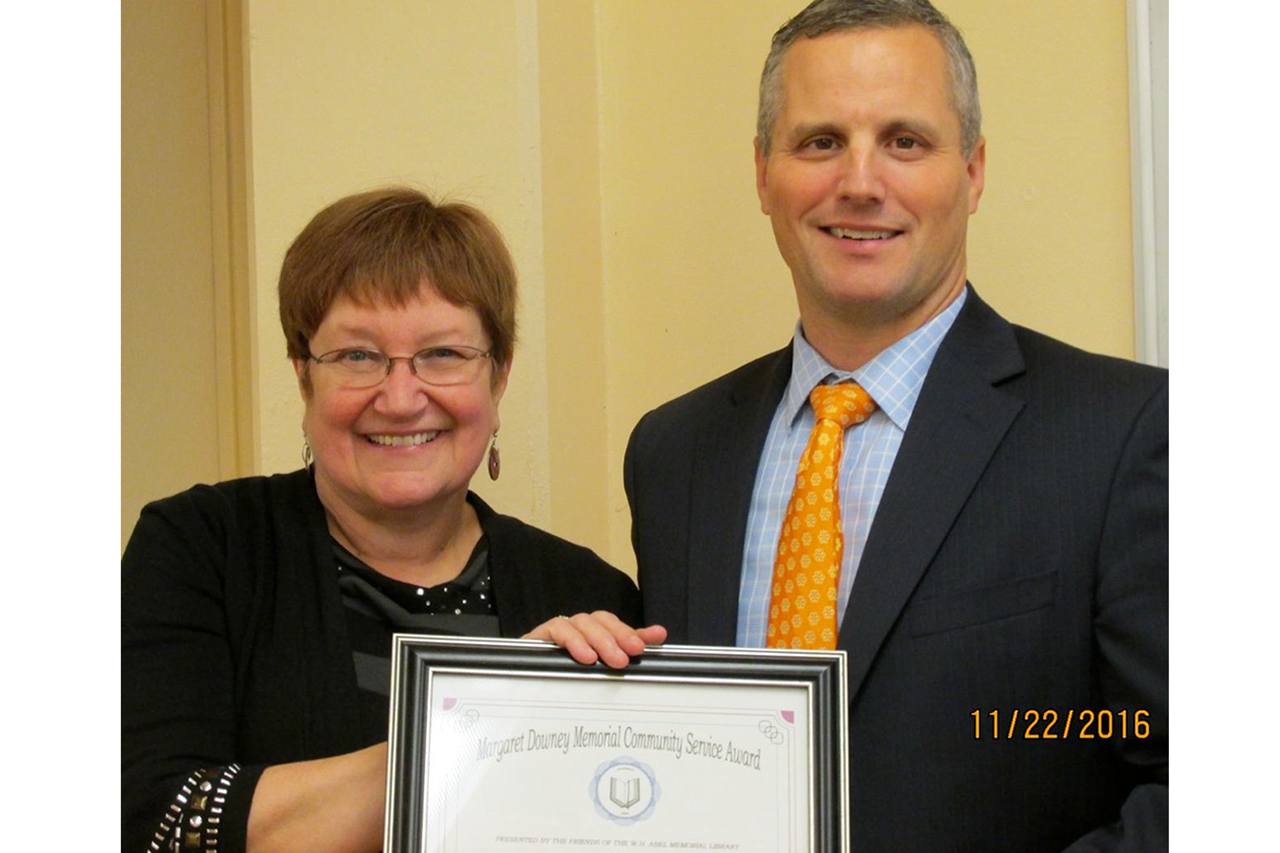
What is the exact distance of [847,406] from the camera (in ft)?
7.41

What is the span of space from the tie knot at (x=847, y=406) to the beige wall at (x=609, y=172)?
98 cm

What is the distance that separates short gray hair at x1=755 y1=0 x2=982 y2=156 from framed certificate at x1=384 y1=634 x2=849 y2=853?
885 millimetres

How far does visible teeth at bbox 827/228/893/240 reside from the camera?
7.37ft

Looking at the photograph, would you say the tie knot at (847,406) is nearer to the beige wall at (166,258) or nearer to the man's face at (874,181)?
the man's face at (874,181)

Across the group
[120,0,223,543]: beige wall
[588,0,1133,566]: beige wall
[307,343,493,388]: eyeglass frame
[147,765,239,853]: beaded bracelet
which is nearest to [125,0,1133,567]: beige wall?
[588,0,1133,566]: beige wall

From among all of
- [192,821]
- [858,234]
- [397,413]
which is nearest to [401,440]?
[397,413]

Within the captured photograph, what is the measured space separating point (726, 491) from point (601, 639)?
499 mm

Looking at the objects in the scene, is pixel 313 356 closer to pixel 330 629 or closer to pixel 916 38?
pixel 330 629

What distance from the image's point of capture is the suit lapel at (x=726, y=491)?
225 centimetres

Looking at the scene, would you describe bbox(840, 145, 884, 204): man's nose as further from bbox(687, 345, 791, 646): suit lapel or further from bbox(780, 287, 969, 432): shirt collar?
bbox(687, 345, 791, 646): suit lapel

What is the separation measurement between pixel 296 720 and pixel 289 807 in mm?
181
